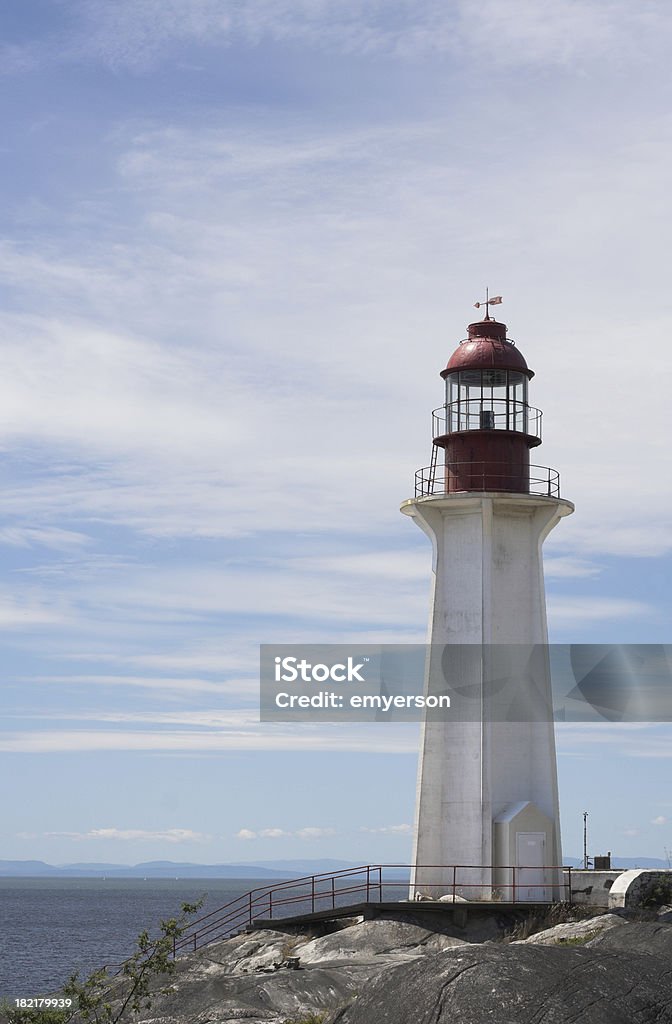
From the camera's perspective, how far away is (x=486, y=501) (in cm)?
3359

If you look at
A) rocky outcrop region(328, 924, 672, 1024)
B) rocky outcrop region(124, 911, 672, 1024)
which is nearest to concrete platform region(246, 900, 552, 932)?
rocky outcrop region(124, 911, 672, 1024)

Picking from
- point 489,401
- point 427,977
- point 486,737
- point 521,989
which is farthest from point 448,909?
point 521,989

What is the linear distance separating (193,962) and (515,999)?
14047 mm

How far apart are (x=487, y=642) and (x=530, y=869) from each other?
18.1ft

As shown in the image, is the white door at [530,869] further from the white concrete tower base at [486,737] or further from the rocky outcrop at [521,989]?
the rocky outcrop at [521,989]

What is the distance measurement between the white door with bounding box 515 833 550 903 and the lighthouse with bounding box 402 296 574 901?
1.0 inches

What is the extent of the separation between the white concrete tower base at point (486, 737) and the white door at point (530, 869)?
0.03 meters

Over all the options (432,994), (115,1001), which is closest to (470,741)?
(115,1001)

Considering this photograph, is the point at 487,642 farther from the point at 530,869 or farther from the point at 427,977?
the point at 427,977

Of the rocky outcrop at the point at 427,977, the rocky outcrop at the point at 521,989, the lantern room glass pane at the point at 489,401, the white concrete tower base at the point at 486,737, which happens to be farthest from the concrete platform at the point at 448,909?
the rocky outcrop at the point at 521,989

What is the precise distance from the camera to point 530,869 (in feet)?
106

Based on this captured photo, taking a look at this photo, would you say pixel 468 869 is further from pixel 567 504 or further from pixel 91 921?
pixel 91 921

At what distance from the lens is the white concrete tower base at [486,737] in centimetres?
3219

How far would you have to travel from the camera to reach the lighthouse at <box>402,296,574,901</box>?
32281 millimetres
